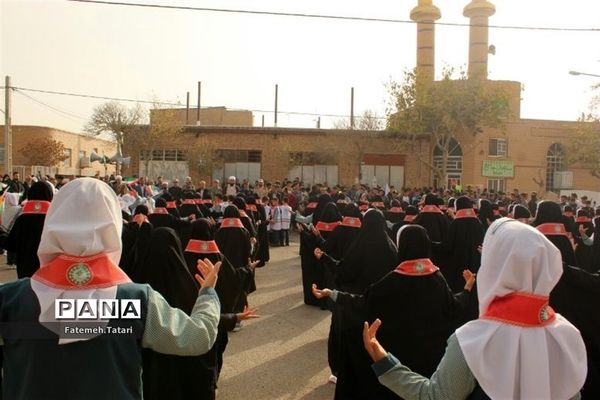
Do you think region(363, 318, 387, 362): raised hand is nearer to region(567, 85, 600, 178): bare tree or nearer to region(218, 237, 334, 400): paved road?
region(218, 237, 334, 400): paved road

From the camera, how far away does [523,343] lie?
2033mm

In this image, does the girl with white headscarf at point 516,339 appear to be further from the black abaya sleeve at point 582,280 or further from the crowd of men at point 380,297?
the black abaya sleeve at point 582,280

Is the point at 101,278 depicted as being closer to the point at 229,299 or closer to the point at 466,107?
the point at 229,299

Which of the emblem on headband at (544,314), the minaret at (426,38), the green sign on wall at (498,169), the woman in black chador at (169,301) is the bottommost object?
the woman in black chador at (169,301)

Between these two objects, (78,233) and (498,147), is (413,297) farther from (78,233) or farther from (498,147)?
(498,147)

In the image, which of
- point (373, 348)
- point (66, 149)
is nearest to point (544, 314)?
point (373, 348)

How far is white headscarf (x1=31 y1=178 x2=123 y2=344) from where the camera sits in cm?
205

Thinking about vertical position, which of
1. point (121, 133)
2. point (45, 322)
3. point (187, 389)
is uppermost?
point (121, 133)

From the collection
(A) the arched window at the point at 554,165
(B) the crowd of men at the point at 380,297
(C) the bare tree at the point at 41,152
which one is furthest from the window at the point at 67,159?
(B) the crowd of men at the point at 380,297

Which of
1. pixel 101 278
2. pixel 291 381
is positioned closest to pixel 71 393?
pixel 101 278

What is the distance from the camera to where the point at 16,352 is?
208 centimetres

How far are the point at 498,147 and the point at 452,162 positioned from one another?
3.70m

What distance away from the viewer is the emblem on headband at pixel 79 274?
6.73 feet

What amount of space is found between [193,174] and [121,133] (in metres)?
5.05
